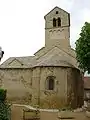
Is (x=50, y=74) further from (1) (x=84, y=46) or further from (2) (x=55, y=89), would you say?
(1) (x=84, y=46)

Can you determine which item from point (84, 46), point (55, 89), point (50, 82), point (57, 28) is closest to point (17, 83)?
point (50, 82)

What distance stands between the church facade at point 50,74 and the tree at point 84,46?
194 inches

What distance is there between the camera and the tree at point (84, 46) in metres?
24.4

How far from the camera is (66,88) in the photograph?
29.2 metres

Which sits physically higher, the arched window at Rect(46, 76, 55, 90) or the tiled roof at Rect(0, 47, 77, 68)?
the tiled roof at Rect(0, 47, 77, 68)

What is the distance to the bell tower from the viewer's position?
36.5m

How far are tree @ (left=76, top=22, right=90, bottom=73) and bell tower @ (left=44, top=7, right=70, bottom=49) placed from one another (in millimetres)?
11241

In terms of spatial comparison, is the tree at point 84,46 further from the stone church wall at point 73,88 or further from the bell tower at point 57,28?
the bell tower at point 57,28

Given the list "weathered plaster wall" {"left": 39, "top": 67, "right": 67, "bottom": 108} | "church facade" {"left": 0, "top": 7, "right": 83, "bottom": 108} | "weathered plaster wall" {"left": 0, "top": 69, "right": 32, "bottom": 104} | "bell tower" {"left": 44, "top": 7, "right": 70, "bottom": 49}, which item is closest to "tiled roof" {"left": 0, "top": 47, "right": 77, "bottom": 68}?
"church facade" {"left": 0, "top": 7, "right": 83, "bottom": 108}

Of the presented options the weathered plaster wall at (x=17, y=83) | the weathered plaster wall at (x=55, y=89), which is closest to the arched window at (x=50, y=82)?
the weathered plaster wall at (x=55, y=89)

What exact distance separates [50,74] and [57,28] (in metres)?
9.89

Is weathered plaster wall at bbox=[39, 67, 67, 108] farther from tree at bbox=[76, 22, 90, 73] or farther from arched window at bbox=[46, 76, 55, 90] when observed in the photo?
tree at bbox=[76, 22, 90, 73]

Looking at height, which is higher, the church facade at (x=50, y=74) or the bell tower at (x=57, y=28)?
the bell tower at (x=57, y=28)

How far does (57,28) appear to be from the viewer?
36.9 m
